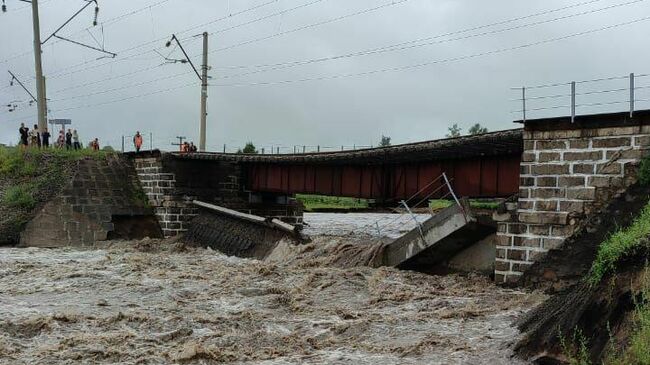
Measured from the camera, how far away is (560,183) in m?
14.5

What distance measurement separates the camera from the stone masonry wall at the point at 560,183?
538 inches

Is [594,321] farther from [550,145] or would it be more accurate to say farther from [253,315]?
[550,145]

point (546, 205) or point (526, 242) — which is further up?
point (546, 205)

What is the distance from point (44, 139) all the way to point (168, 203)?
10.1m

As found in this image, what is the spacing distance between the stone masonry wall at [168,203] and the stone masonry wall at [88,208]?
79 centimetres

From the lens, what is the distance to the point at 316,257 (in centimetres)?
2055

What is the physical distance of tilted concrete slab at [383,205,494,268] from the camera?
1677cm

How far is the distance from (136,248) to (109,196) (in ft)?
15.8

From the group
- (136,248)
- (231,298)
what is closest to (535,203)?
(231,298)

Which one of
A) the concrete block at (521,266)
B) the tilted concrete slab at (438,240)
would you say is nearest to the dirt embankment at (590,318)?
the concrete block at (521,266)

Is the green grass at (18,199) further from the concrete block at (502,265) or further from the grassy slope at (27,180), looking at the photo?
the concrete block at (502,265)

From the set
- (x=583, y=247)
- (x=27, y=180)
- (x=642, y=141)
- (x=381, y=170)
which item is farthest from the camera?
(x=27, y=180)

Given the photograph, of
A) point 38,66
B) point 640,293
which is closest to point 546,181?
point 640,293

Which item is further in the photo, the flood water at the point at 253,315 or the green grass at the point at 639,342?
the flood water at the point at 253,315
